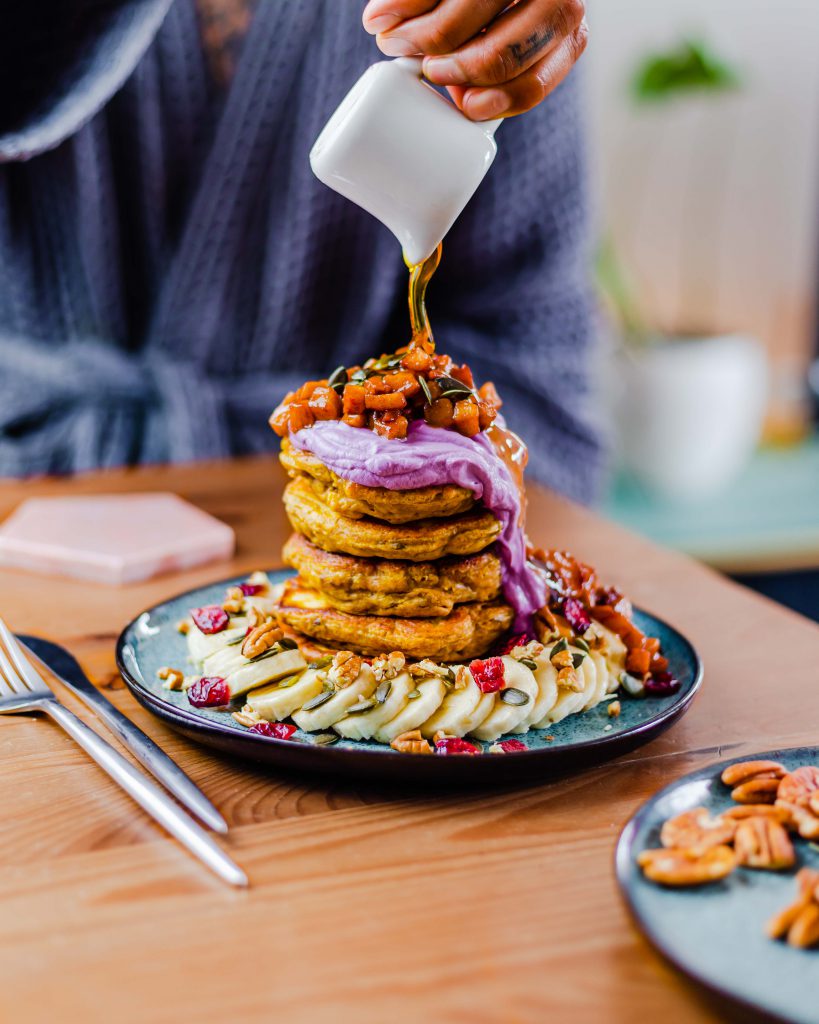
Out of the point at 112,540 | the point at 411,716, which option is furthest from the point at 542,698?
the point at 112,540

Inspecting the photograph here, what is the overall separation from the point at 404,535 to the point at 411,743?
0.76 feet

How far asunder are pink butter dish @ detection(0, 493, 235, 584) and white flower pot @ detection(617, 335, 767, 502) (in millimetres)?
2974

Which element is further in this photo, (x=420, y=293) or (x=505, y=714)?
(x=420, y=293)

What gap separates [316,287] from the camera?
241 centimetres

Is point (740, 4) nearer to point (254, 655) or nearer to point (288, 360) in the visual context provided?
point (288, 360)

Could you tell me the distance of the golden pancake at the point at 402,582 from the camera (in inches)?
44.0

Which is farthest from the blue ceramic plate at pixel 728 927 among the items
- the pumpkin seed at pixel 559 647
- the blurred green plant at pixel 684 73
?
the blurred green plant at pixel 684 73

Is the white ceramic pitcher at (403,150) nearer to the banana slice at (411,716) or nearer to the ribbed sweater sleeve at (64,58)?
the banana slice at (411,716)

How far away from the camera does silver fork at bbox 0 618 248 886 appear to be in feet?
2.75

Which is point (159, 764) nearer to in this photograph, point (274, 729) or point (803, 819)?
point (274, 729)

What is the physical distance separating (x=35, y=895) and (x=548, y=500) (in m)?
1.36

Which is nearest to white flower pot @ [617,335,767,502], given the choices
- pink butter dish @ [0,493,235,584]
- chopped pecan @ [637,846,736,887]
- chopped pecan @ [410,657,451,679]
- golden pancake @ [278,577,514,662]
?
pink butter dish @ [0,493,235,584]

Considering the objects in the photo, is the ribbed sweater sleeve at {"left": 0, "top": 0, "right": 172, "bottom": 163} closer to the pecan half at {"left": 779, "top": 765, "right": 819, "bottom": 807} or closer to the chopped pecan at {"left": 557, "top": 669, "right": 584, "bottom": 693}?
the chopped pecan at {"left": 557, "top": 669, "right": 584, "bottom": 693}

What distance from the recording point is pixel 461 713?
1.00 m
